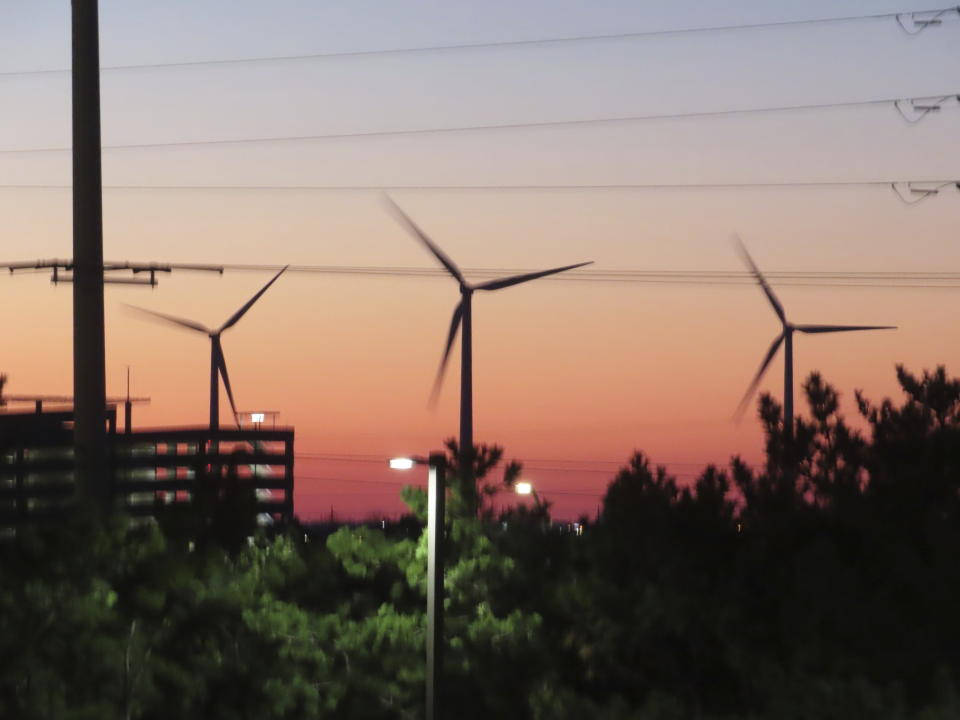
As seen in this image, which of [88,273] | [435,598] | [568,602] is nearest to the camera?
[435,598]

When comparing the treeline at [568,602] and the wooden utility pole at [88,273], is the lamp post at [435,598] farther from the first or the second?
the wooden utility pole at [88,273]

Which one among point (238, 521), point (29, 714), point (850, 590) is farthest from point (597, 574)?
point (29, 714)

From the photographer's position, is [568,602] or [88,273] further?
[568,602]

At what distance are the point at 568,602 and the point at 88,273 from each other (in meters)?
12.7

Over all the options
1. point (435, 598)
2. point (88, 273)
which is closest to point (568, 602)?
point (435, 598)

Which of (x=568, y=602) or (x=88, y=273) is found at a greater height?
(x=88, y=273)

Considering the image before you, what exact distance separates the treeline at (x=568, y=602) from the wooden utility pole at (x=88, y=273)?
1.70m

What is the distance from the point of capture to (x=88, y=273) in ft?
113

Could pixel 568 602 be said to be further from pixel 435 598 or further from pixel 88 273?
pixel 88 273

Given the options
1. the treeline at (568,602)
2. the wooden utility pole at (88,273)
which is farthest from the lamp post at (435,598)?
the wooden utility pole at (88,273)

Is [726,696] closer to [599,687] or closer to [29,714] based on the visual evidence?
[599,687]

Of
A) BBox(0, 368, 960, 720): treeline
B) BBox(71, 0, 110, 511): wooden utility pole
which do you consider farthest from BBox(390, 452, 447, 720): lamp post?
BBox(71, 0, 110, 511): wooden utility pole

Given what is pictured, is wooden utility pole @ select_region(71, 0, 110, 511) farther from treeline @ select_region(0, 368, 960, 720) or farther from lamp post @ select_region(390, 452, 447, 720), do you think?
lamp post @ select_region(390, 452, 447, 720)

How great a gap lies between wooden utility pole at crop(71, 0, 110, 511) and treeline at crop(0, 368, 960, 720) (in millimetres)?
1695
